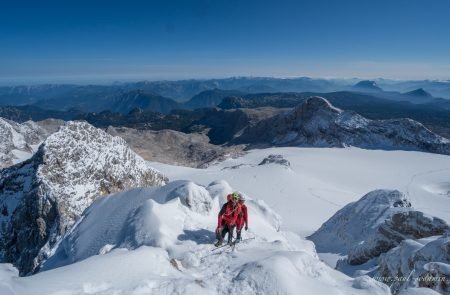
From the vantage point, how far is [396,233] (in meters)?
16.5

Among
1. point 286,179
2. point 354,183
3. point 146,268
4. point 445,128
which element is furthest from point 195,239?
point 445,128

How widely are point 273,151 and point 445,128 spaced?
146m

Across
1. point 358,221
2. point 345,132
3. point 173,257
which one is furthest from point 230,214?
point 345,132

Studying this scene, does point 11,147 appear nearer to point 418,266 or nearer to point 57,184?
point 57,184

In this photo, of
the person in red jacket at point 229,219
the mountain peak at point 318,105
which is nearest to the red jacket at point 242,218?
the person in red jacket at point 229,219

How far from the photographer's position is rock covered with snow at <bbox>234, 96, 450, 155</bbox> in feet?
236

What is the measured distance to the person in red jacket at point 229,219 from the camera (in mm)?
11242

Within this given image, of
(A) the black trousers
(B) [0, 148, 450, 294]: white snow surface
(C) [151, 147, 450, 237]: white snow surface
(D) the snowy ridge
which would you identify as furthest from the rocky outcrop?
(A) the black trousers

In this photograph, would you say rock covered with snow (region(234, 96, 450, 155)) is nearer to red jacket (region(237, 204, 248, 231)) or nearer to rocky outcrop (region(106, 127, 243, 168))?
rocky outcrop (region(106, 127, 243, 168))

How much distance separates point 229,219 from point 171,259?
251 centimetres

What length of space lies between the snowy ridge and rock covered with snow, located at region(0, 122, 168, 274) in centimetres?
167

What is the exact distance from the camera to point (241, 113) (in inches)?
5502

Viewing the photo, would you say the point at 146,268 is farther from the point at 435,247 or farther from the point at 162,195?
the point at 435,247

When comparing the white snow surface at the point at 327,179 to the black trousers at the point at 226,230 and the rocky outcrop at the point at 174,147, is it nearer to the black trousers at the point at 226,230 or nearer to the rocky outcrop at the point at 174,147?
the black trousers at the point at 226,230
